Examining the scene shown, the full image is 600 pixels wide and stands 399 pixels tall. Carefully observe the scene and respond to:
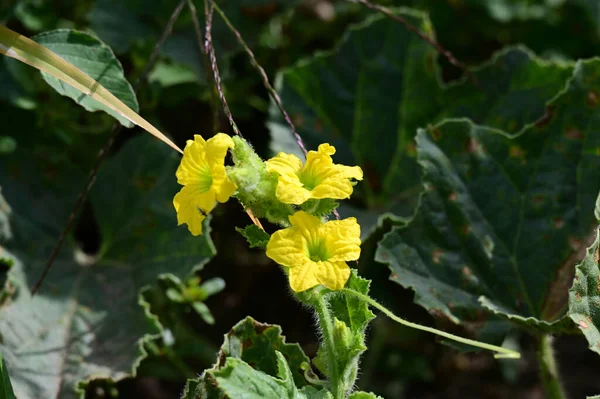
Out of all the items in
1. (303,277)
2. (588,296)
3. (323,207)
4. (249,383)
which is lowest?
(249,383)

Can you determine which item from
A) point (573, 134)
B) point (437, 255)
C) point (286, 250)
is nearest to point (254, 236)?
point (286, 250)

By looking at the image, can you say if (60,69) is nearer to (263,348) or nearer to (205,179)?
(205,179)

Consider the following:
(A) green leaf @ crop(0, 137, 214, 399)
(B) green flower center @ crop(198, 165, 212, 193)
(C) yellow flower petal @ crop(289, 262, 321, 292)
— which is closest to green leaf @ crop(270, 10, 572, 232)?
(A) green leaf @ crop(0, 137, 214, 399)

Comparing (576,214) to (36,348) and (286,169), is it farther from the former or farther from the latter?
(36,348)

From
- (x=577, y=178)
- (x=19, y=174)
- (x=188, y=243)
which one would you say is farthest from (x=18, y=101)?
(x=577, y=178)

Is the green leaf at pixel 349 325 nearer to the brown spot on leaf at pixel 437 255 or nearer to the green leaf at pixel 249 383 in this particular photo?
the green leaf at pixel 249 383
